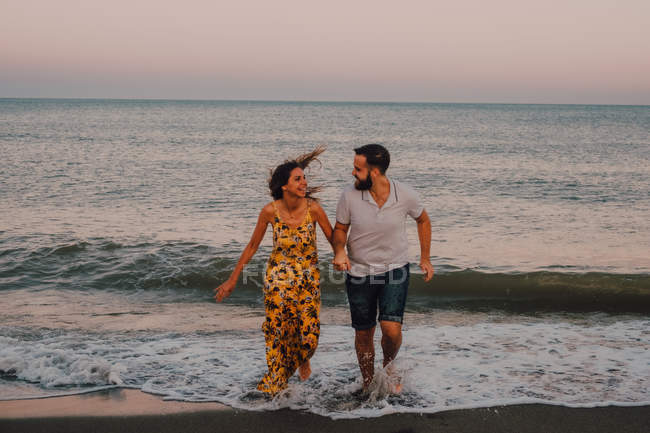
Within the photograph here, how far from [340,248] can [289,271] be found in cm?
46

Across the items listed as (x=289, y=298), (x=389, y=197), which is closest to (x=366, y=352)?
(x=289, y=298)

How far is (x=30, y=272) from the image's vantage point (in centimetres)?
984

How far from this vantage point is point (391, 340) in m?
4.64

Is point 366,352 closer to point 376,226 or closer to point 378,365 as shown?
point 378,365

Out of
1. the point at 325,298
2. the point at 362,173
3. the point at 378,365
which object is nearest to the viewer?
the point at 362,173

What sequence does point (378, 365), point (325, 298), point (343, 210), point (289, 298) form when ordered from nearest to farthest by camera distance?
point (343, 210), point (289, 298), point (378, 365), point (325, 298)

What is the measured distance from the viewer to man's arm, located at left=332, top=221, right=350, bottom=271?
4.27m

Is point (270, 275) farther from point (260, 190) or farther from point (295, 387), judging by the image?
point (260, 190)

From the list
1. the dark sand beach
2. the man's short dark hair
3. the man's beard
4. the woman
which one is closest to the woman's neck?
the woman

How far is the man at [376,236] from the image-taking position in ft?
14.5

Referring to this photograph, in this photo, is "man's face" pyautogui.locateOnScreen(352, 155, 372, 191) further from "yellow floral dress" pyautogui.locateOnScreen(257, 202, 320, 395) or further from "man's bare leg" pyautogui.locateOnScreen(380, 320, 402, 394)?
"man's bare leg" pyautogui.locateOnScreen(380, 320, 402, 394)

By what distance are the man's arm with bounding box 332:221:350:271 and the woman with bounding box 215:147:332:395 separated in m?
0.13

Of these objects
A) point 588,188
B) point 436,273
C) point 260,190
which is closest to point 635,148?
point 588,188

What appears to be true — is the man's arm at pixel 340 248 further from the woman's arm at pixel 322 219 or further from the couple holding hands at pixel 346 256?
the woman's arm at pixel 322 219
